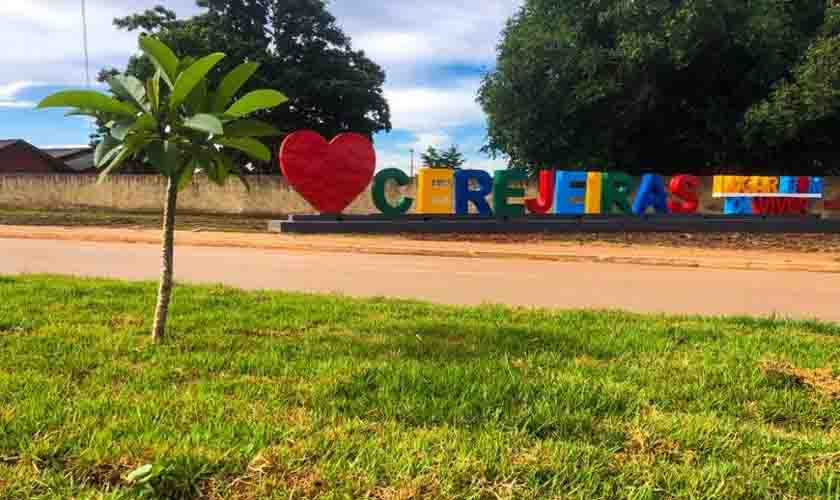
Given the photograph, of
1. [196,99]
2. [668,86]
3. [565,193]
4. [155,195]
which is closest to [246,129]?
[196,99]

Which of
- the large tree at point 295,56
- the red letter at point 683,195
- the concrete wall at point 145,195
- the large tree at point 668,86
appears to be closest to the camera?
the red letter at point 683,195

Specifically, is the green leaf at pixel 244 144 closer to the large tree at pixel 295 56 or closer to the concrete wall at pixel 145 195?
the concrete wall at pixel 145 195

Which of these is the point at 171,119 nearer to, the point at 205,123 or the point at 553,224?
the point at 205,123

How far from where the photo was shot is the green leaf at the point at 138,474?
255cm

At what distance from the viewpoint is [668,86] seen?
27.5 meters

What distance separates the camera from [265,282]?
9156 millimetres

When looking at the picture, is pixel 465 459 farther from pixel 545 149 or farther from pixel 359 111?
pixel 359 111

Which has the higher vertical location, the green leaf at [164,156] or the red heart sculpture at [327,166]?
the red heart sculpture at [327,166]

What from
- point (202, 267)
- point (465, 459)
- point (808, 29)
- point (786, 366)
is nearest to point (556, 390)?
point (465, 459)

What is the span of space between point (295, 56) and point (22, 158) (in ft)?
99.4

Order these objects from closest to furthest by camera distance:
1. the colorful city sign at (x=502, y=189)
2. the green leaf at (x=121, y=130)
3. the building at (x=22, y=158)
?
the green leaf at (x=121, y=130) < the colorful city sign at (x=502, y=189) < the building at (x=22, y=158)

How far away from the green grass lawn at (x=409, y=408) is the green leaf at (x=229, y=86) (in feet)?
5.72

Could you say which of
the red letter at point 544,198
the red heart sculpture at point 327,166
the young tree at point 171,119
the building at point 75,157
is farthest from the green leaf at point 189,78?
the building at point 75,157

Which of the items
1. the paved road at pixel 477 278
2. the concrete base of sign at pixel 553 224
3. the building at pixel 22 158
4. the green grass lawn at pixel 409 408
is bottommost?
the paved road at pixel 477 278
